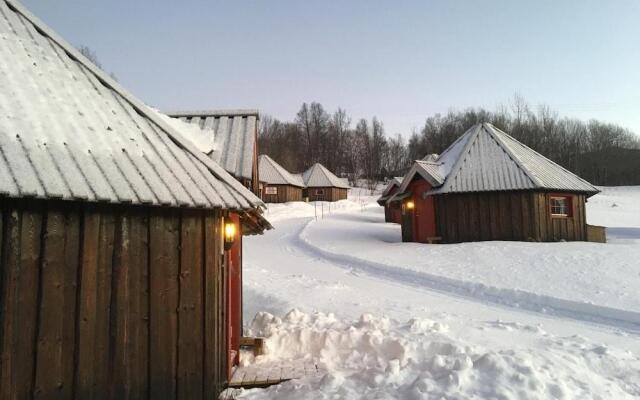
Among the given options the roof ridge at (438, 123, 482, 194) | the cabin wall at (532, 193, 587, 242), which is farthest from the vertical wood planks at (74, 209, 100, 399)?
the cabin wall at (532, 193, 587, 242)

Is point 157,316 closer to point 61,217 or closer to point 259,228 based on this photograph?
point 61,217

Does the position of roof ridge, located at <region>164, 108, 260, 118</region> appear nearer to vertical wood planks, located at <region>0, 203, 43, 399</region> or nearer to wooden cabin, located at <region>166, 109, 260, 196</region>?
wooden cabin, located at <region>166, 109, 260, 196</region>

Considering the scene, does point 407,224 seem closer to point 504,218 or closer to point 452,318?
point 504,218

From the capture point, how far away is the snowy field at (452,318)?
4320 mm

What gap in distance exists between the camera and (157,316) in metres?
4.14

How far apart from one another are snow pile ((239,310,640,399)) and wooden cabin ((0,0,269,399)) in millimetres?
1217

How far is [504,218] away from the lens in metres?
16.4

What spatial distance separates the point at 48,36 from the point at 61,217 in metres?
3.18

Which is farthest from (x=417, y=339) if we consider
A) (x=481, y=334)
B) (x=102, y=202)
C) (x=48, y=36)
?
(x=48, y=36)

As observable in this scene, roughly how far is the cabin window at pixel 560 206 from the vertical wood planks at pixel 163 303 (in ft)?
56.2

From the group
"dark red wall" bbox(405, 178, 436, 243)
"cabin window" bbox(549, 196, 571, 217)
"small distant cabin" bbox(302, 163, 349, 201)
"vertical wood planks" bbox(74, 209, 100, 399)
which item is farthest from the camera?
"small distant cabin" bbox(302, 163, 349, 201)

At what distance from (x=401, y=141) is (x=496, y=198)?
61.4 m

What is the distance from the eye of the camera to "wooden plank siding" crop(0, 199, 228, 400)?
11.5 feet

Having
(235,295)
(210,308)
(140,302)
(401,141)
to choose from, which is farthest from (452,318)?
(401,141)
